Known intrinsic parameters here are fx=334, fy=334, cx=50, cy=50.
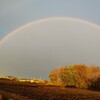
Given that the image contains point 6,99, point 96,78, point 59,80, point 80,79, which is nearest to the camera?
point 6,99

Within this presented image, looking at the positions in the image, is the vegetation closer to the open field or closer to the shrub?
the shrub

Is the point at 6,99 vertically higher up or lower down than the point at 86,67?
lower down

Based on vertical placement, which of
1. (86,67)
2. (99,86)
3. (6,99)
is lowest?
(6,99)

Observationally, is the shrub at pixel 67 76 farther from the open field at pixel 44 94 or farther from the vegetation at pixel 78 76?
the open field at pixel 44 94

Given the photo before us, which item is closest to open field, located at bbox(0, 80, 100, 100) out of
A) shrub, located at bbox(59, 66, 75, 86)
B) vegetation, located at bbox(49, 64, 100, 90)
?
vegetation, located at bbox(49, 64, 100, 90)

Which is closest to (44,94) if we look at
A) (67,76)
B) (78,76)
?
(78,76)

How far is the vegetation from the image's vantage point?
393 feet

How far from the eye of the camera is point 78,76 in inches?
4931

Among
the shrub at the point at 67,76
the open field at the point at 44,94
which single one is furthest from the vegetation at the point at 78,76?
the open field at the point at 44,94

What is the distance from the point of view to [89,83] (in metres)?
123

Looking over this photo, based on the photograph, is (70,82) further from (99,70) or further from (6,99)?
(6,99)

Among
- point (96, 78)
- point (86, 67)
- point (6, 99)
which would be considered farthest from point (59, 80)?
point (6, 99)

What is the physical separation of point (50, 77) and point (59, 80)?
4.41m

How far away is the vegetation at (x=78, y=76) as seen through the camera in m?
120
